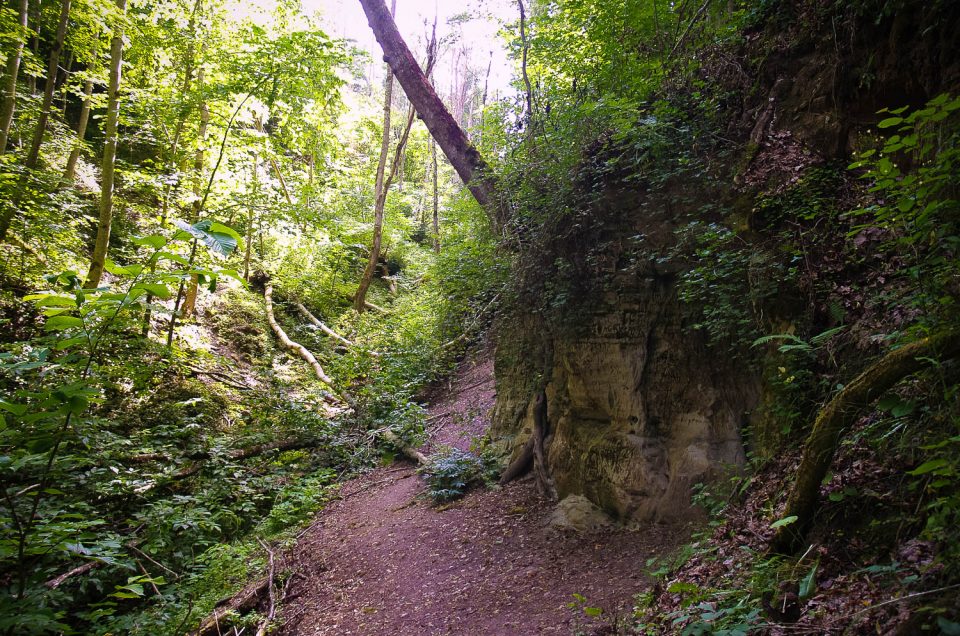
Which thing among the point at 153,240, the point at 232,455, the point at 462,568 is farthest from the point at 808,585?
the point at 232,455

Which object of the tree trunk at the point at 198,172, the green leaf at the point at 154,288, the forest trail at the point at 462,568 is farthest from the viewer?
the tree trunk at the point at 198,172

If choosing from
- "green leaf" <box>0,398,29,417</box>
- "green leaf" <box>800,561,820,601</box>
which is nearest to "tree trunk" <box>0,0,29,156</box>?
"green leaf" <box>0,398,29,417</box>

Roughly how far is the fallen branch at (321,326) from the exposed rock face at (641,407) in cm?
986

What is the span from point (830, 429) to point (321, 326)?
1492cm

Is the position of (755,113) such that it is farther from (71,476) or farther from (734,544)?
(71,476)

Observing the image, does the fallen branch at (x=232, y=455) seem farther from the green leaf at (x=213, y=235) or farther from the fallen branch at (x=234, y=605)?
the green leaf at (x=213, y=235)

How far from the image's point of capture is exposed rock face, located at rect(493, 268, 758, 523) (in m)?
4.97

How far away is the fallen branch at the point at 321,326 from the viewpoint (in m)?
15.3

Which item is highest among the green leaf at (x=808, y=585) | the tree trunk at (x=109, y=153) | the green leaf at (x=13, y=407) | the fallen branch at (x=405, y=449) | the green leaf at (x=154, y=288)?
the tree trunk at (x=109, y=153)

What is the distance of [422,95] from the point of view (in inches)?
321

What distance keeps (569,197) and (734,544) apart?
3785 millimetres

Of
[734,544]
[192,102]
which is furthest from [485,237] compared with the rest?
[192,102]

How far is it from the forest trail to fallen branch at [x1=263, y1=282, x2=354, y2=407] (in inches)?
213

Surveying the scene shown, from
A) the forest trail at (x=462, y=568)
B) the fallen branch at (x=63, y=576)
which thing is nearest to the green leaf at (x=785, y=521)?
the forest trail at (x=462, y=568)
